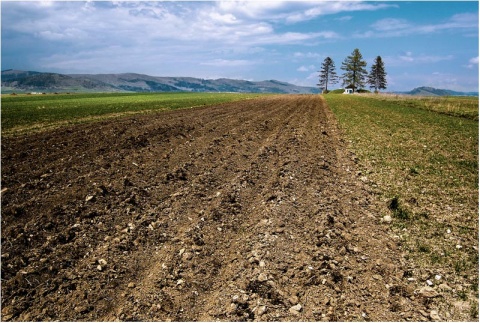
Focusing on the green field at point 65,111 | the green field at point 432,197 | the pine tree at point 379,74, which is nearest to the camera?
the green field at point 432,197

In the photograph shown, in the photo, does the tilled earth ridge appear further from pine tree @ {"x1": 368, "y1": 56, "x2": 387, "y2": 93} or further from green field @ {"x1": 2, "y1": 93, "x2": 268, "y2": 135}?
pine tree @ {"x1": 368, "y1": 56, "x2": 387, "y2": 93}

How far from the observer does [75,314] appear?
5.06 meters

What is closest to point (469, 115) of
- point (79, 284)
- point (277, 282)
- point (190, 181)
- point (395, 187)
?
point (395, 187)

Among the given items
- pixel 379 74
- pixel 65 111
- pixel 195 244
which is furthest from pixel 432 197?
pixel 379 74

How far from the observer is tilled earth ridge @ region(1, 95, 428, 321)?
516 cm

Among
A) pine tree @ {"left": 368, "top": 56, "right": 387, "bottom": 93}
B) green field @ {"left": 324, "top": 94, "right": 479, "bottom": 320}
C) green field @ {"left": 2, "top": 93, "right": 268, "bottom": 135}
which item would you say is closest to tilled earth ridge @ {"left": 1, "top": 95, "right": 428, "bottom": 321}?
green field @ {"left": 324, "top": 94, "right": 479, "bottom": 320}

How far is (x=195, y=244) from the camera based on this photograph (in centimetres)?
685

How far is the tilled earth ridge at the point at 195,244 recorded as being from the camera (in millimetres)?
5156

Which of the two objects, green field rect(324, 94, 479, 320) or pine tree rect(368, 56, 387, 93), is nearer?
green field rect(324, 94, 479, 320)

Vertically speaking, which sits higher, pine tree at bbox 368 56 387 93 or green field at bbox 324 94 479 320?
pine tree at bbox 368 56 387 93

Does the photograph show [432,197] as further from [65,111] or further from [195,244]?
[65,111]

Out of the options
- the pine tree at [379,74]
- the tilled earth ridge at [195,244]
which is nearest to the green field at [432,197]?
the tilled earth ridge at [195,244]

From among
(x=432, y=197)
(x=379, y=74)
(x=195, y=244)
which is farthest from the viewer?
(x=379, y=74)

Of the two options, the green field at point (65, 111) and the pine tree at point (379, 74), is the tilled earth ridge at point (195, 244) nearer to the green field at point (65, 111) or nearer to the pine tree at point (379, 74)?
the green field at point (65, 111)
